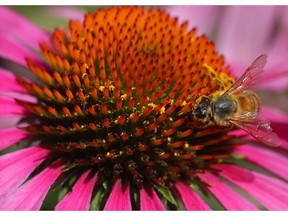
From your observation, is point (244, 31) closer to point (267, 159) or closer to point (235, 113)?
point (267, 159)

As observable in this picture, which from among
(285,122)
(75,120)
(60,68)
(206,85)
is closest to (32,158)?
(75,120)

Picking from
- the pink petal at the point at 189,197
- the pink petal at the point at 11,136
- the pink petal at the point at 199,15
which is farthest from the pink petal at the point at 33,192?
the pink petal at the point at 199,15

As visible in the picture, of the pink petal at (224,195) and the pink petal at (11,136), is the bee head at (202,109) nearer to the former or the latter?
the pink petal at (224,195)

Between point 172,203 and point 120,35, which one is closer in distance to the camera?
point 172,203

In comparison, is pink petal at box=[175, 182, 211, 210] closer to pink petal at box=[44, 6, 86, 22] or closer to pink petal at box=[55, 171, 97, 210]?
pink petal at box=[55, 171, 97, 210]
